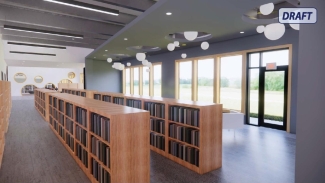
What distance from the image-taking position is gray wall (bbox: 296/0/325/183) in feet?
4.88

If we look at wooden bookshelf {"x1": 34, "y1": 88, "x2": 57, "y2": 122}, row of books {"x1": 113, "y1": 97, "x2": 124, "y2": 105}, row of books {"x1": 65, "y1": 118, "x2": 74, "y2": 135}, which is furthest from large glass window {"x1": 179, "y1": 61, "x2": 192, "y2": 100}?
row of books {"x1": 65, "y1": 118, "x2": 74, "y2": 135}

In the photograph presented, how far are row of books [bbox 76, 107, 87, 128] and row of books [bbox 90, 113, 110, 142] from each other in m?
0.37

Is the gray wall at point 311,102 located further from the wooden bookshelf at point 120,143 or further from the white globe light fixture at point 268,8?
the white globe light fixture at point 268,8

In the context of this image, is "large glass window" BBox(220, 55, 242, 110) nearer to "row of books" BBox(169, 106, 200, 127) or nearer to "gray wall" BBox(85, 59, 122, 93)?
"row of books" BBox(169, 106, 200, 127)

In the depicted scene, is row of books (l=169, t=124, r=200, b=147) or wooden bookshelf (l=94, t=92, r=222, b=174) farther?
row of books (l=169, t=124, r=200, b=147)

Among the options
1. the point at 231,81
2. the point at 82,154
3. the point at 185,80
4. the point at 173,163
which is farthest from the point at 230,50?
the point at 82,154

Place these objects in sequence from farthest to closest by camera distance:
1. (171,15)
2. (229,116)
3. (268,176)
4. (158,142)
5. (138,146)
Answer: (229,116) < (171,15) < (158,142) < (268,176) < (138,146)

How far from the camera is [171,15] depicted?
5.08m

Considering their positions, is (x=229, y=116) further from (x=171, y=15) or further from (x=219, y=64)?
(x=219, y=64)

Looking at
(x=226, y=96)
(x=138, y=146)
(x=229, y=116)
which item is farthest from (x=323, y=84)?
(x=226, y=96)

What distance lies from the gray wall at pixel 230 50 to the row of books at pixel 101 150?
6.38 metres

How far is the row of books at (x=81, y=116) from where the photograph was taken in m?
3.63

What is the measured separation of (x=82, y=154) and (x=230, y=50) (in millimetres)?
7134

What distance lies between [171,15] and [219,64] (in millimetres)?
4821
